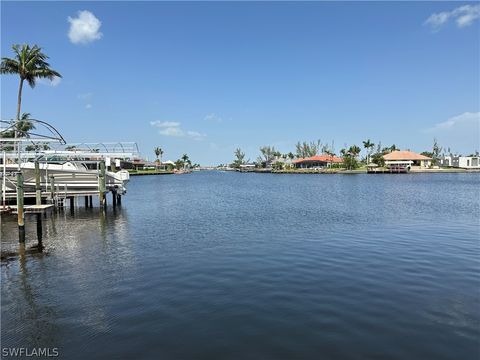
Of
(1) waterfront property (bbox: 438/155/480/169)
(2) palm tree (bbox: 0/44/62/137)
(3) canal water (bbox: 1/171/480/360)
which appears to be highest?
(2) palm tree (bbox: 0/44/62/137)

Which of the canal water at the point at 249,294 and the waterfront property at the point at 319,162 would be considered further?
the waterfront property at the point at 319,162

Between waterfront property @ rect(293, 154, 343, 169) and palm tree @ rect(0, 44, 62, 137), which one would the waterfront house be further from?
palm tree @ rect(0, 44, 62, 137)

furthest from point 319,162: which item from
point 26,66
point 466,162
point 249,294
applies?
point 249,294

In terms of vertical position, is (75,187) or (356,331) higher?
(75,187)

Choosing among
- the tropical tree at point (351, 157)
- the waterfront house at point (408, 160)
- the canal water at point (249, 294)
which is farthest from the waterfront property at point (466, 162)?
the canal water at point (249, 294)

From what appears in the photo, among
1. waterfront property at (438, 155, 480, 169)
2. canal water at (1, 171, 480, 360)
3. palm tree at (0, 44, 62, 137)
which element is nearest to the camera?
canal water at (1, 171, 480, 360)

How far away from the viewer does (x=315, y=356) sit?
7.48 m

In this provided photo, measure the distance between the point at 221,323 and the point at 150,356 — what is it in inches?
81.7

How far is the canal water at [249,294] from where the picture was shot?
7.99 metres

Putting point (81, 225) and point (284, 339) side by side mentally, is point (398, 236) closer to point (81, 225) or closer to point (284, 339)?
point (284, 339)

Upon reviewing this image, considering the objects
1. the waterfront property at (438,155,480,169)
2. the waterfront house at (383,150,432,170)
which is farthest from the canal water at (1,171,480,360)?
the waterfront property at (438,155,480,169)

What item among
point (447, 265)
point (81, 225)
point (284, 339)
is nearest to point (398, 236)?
point (447, 265)

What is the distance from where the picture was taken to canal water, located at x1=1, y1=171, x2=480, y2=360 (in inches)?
315

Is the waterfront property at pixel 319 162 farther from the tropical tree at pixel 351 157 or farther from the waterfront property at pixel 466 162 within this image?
the waterfront property at pixel 466 162
